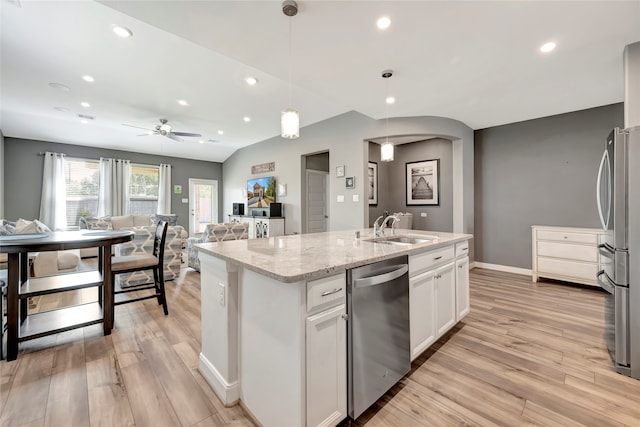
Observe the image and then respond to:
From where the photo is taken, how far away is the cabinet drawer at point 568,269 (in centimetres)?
348

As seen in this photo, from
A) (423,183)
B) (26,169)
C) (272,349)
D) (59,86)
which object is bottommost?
(272,349)

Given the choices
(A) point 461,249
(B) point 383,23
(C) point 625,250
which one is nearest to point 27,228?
(B) point 383,23

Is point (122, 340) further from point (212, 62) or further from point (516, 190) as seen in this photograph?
point (516, 190)

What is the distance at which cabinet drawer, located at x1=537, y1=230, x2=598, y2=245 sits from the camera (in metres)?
3.46

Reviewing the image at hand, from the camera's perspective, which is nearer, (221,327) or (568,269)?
(221,327)

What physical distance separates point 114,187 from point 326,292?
26.0 ft

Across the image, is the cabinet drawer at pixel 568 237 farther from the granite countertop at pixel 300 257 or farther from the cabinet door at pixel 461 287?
the granite countertop at pixel 300 257

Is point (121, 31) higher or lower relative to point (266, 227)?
higher

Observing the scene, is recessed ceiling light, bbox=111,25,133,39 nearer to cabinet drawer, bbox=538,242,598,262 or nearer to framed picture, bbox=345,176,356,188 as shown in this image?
framed picture, bbox=345,176,356,188

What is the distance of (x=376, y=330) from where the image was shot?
1.47m

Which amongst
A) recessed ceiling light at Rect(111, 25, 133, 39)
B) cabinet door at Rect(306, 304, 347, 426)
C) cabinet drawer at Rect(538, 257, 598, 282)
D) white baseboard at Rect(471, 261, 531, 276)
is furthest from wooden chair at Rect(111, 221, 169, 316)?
cabinet drawer at Rect(538, 257, 598, 282)

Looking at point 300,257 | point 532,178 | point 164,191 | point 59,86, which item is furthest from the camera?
point 164,191

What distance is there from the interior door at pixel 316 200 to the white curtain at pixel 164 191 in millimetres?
4550

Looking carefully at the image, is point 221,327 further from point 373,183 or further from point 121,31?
point 373,183
